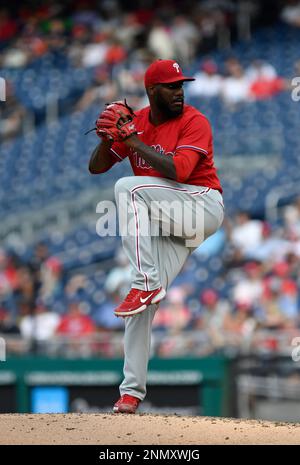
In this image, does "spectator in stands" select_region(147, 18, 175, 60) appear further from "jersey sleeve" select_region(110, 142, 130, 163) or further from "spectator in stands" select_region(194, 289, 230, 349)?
"jersey sleeve" select_region(110, 142, 130, 163)

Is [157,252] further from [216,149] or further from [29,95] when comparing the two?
[29,95]

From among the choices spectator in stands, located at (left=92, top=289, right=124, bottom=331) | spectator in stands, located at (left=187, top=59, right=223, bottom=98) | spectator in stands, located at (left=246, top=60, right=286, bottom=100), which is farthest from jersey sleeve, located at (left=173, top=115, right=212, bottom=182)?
spectator in stands, located at (left=187, top=59, right=223, bottom=98)

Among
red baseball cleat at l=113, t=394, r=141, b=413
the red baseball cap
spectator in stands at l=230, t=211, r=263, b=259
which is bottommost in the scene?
red baseball cleat at l=113, t=394, r=141, b=413

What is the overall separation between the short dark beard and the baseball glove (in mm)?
164

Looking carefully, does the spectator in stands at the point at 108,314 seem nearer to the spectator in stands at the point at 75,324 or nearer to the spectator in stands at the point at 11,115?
the spectator in stands at the point at 75,324

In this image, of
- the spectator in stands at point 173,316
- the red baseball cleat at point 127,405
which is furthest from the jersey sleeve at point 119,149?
the spectator in stands at point 173,316

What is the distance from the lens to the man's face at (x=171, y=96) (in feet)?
16.9

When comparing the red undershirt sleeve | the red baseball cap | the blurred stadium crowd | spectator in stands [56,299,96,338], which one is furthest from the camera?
spectator in stands [56,299,96,338]

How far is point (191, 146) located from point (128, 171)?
8.29 meters

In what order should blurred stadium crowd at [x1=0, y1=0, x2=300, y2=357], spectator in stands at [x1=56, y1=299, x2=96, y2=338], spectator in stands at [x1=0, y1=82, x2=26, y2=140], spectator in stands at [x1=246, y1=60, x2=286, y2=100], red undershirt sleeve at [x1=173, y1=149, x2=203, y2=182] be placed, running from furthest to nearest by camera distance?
1. spectator in stands at [x1=0, y1=82, x2=26, y2=140]
2. spectator in stands at [x1=246, y1=60, x2=286, y2=100]
3. spectator in stands at [x1=56, y1=299, x2=96, y2=338]
4. blurred stadium crowd at [x1=0, y1=0, x2=300, y2=357]
5. red undershirt sleeve at [x1=173, y1=149, x2=203, y2=182]

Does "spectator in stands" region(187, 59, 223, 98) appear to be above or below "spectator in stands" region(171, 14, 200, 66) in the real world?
below

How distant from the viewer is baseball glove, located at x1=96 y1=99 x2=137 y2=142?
5035 mm

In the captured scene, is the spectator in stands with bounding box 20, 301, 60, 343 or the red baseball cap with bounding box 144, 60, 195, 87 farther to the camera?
the spectator in stands with bounding box 20, 301, 60, 343

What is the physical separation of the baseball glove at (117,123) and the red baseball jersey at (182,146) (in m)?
0.20
